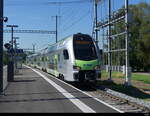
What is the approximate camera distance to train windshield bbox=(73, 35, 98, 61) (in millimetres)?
24467

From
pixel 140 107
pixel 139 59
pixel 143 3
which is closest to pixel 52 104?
pixel 140 107

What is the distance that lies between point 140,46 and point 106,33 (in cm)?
4323

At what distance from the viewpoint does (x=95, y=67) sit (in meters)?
24.2

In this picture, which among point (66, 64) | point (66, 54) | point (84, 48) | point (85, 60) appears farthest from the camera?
point (66, 64)

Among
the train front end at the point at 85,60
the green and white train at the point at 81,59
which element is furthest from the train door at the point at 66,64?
the train front end at the point at 85,60

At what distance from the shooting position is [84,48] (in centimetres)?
2492

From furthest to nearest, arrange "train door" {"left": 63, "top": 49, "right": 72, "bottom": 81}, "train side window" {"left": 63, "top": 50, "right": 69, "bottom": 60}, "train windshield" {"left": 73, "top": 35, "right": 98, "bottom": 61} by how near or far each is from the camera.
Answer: "train side window" {"left": 63, "top": 50, "right": 69, "bottom": 60}
"train door" {"left": 63, "top": 49, "right": 72, "bottom": 81}
"train windshield" {"left": 73, "top": 35, "right": 98, "bottom": 61}

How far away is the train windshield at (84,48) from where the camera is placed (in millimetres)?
24467

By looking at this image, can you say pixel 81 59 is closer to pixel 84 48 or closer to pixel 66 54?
pixel 84 48

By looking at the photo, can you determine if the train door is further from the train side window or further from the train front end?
the train front end

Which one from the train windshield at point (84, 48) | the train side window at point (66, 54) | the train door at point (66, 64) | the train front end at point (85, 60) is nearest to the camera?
the train front end at point (85, 60)

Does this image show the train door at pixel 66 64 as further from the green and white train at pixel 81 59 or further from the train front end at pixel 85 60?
the train front end at pixel 85 60

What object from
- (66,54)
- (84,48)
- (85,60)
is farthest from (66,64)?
(85,60)

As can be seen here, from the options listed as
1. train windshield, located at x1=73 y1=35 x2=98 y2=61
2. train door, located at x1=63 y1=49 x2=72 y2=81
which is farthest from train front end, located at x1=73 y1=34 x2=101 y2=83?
train door, located at x1=63 y1=49 x2=72 y2=81
